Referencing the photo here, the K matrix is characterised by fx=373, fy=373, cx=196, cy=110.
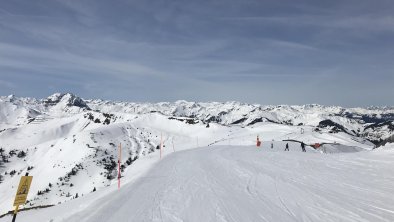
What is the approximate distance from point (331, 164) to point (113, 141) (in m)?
66.6

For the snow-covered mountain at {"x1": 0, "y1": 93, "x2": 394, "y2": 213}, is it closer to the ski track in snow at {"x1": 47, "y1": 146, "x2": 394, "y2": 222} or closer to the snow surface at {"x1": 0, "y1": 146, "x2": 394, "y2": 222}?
the snow surface at {"x1": 0, "y1": 146, "x2": 394, "y2": 222}

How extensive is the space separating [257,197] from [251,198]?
269mm

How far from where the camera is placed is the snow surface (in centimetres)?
1108

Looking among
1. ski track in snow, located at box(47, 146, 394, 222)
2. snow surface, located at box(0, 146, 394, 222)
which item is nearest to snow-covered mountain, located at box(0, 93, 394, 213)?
snow surface, located at box(0, 146, 394, 222)

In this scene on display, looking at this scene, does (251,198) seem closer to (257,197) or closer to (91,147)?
(257,197)

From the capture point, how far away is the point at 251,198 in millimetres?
13562

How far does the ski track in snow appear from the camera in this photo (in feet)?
36.2

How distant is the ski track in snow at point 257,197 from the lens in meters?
11.0

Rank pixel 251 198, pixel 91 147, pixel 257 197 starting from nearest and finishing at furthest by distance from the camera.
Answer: pixel 251 198
pixel 257 197
pixel 91 147

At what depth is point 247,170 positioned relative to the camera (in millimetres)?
21953

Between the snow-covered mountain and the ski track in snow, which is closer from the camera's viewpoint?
the ski track in snow

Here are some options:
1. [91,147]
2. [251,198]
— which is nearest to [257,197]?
[251,198]

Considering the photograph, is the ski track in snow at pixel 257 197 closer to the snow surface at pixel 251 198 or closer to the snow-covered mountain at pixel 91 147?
the snow surface at pixel 251 198

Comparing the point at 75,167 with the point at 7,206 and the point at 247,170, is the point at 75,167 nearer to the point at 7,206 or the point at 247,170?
the point at 7,206
